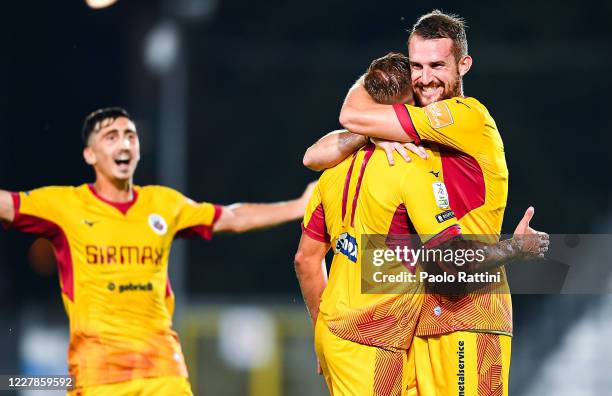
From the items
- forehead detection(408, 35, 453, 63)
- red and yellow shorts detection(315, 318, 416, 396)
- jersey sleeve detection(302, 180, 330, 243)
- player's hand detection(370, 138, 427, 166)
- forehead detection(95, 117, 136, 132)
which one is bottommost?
red and yellow shorts detection(315, 318, 416, 396)

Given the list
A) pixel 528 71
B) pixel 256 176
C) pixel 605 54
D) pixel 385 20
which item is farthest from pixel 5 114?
pixel 605 54

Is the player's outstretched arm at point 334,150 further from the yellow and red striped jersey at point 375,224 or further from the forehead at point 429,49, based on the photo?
the forehead at point 429,49

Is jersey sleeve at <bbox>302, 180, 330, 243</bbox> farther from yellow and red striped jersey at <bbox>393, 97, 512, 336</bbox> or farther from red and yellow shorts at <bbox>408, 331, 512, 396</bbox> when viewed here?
red and yellow shorts at <bbox>408, 331, 512, 396</bbox>

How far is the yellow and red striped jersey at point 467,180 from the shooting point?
468 cm

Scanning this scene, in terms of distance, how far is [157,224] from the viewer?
628 centimetres

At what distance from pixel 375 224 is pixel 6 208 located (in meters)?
2.38

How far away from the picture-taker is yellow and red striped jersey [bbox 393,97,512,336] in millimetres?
4680

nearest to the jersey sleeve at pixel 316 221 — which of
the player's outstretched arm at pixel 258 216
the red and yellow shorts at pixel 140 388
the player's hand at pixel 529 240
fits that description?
the player's hand at pixel 529 240

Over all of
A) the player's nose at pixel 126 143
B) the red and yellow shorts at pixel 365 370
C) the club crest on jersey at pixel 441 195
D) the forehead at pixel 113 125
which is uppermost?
the forehead at pixel 113 125

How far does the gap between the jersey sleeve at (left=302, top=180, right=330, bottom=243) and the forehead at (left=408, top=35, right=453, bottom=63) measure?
78cm

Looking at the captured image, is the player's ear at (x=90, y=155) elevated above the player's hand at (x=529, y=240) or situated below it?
above

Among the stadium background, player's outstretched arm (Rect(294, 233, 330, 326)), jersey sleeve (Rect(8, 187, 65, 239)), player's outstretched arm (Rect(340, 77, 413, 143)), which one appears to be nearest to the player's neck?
jersey sleeve (Rect(8, 187, 65, 239))

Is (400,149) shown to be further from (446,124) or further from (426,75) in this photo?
(426,75)

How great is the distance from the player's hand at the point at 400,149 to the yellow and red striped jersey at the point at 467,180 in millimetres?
55
